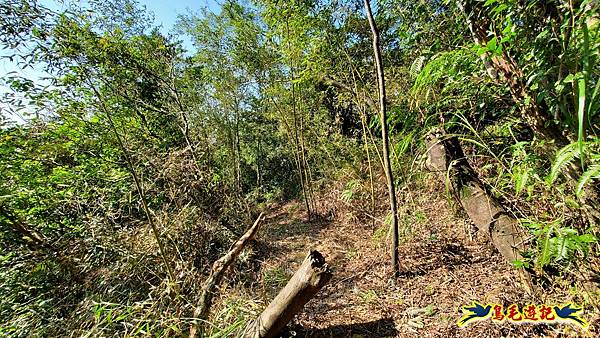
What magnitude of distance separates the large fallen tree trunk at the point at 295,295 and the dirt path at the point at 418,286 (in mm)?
291

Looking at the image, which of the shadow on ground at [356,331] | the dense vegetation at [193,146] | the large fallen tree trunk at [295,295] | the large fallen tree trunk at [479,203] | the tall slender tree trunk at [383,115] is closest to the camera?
the dense vegetation at [193,146]

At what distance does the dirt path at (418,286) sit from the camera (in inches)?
56.8

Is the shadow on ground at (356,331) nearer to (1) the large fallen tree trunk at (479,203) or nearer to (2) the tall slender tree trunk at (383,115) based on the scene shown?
(2) the tall slender tree trunk at (383,115)

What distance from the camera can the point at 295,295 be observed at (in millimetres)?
1311

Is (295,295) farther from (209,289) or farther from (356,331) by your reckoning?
(209,289)

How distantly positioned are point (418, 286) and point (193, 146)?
8.20 ft

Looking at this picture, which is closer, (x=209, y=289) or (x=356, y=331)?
(x=356, y=331)

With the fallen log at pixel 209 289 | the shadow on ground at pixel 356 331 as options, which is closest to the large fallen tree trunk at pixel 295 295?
the shadow on ground at pixel 356 331

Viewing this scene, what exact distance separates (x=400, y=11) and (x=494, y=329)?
2099 millimetres

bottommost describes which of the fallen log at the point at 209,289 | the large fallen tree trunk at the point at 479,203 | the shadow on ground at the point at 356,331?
the shadow on ground at the point at 356,331

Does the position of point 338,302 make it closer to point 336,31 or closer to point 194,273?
point 194,273

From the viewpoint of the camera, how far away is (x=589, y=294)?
1.02 metres

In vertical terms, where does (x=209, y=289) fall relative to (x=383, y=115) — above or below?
below

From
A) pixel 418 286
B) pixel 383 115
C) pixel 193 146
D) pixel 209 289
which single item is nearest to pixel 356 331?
pixel 418 286
